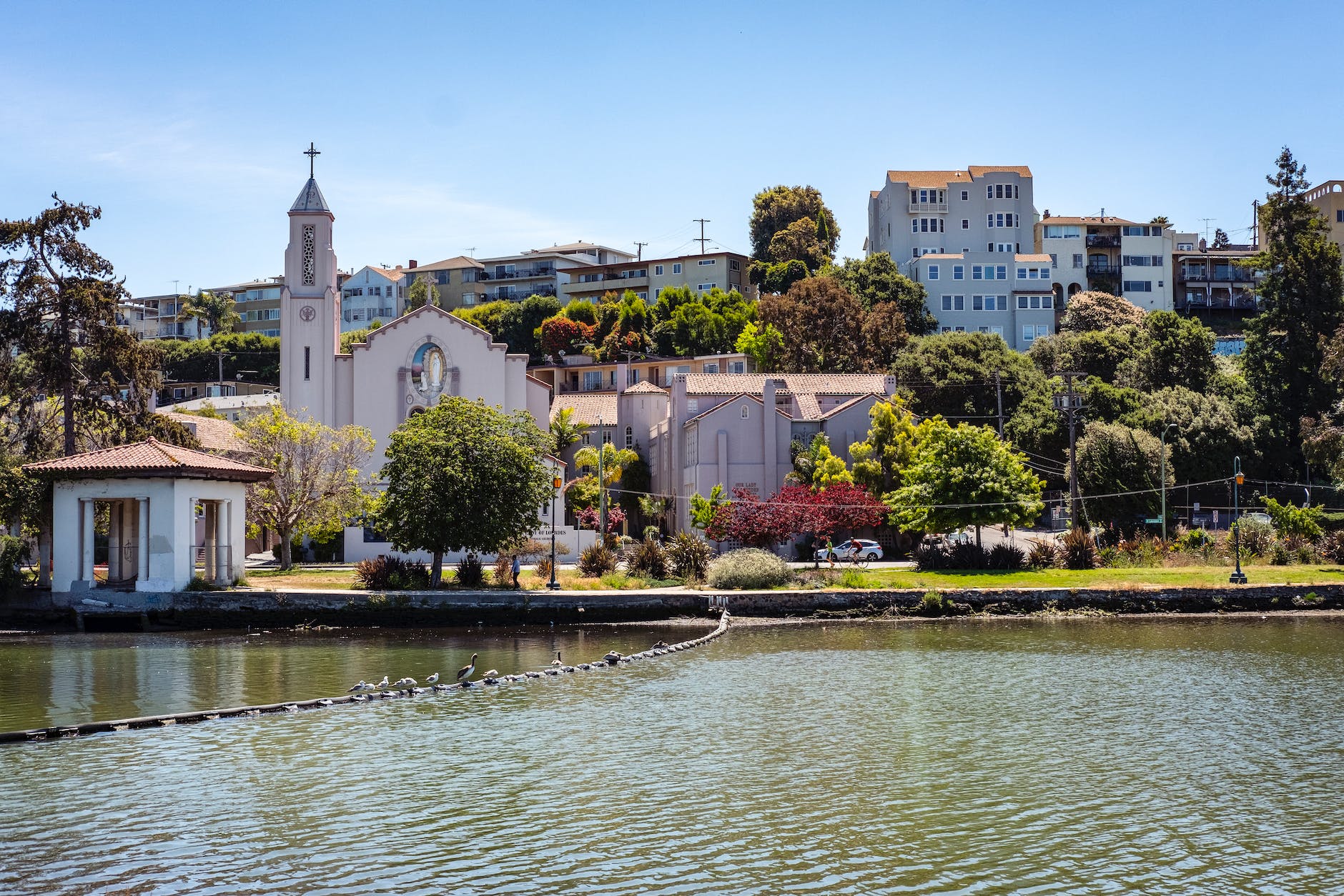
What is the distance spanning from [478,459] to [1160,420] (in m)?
42.8

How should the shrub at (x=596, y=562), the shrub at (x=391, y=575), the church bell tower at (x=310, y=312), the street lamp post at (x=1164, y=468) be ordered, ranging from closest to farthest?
the shrub at (x=391, y=575) → the shrub at (x=596, y=562) → the street lamp post at (x=1164, y=468) → the church bell tower at (x=310, y=312)

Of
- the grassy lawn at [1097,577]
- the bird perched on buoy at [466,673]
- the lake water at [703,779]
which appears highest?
the grassy lawn at [1097,577]

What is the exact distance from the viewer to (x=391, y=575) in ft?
156

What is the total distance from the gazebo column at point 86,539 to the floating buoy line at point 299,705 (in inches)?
A: 825

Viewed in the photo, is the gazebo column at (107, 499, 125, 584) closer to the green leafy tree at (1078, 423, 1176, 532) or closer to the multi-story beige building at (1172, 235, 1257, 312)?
the green leafy tree at (1078, 423, 1176, 532)

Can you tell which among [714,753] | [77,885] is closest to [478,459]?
[714,753]

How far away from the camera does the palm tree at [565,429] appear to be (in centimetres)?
7706

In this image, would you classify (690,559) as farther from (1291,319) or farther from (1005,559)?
(1291,319)

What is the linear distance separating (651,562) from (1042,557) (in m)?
15.9

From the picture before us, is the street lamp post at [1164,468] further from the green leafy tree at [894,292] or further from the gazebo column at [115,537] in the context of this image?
the gazebo column at [115,537]

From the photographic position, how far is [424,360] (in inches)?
2699

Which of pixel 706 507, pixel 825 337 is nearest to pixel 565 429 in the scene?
pixel 706 507

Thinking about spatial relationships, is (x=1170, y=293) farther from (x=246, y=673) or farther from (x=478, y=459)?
(x=246, y=673)

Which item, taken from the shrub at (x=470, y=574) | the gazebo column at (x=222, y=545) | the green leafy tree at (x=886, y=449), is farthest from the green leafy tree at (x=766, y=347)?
the gazebo column at (x=222, y=545)
